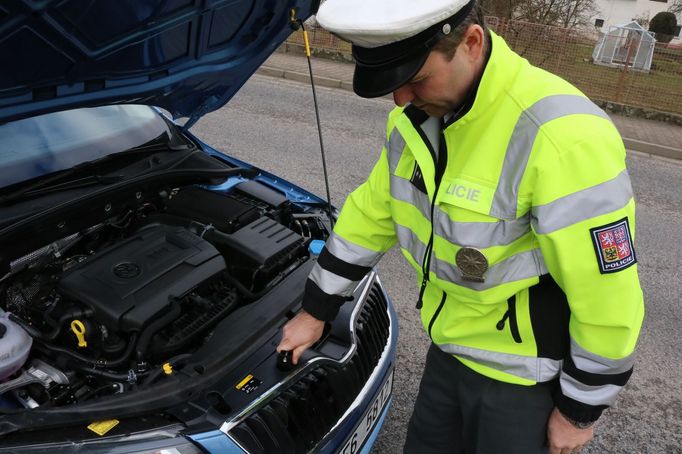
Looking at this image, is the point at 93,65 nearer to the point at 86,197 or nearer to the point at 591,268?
the point at 86,197

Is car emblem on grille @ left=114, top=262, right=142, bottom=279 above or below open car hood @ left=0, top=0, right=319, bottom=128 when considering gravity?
below

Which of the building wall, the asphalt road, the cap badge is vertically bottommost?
the building wall

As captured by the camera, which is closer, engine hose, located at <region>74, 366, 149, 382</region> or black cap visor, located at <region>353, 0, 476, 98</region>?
black cap visor, located at <region>353, 0, 476, 98</region>

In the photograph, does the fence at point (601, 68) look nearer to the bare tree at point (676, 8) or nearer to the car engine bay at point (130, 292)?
the car engine bay at point (130, 292)

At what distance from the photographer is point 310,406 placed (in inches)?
70.7

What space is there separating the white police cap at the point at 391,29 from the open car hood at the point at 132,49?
83cm

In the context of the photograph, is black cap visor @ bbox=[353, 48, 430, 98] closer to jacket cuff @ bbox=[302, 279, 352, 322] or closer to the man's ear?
the man's ear

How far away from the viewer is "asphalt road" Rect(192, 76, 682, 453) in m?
2.72

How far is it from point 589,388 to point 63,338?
1548 mm

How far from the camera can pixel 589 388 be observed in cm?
138

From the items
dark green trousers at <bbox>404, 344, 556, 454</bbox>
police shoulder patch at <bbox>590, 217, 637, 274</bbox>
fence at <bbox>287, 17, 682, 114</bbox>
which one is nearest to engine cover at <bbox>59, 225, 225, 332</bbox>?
dark green trousers at <bbox>404, 344, 556, 454</bbox>

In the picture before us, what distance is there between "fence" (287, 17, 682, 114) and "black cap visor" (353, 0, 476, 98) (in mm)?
7545

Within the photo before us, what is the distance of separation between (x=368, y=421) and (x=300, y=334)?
451mm

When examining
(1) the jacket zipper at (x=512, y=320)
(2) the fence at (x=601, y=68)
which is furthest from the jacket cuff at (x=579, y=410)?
(2) the fence at (x=601, y=68)
